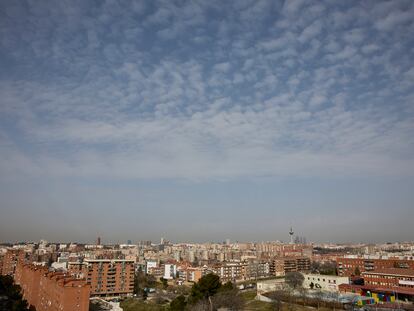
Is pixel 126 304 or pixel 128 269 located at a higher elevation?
pixel 128 269

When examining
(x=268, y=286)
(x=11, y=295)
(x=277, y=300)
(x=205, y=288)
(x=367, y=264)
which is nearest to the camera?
(x=205, y=288)

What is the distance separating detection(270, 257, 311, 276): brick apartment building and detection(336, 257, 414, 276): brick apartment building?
559 inches

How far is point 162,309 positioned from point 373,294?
2061cm

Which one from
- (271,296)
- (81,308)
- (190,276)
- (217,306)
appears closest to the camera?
(81,308)

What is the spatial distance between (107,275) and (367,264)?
34.0 metres

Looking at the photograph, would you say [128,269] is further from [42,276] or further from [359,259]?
[359,259]

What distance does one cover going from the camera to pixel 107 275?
Answer: 43969 millimetres

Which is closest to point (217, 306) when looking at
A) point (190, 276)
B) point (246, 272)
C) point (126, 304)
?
point (126, 304)

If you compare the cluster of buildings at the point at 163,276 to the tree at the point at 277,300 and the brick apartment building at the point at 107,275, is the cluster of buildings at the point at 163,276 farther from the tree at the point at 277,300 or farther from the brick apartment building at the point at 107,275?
the tree at the point at 277,300

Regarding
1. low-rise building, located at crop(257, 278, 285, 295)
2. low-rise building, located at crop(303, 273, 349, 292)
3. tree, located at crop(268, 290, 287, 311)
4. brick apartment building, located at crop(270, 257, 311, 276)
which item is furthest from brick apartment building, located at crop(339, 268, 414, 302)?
brick apartment building, located at crop(270, 257, 311, 276)

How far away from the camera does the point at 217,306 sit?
99.1 feet

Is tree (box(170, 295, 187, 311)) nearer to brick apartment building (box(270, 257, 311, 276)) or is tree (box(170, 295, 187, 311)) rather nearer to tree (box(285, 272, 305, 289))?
tree (box(285, 272, 305, 289))

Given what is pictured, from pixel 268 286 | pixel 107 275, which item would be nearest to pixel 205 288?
pixel 268 286

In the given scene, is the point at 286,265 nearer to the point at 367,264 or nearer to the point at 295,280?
the point at 367,264
